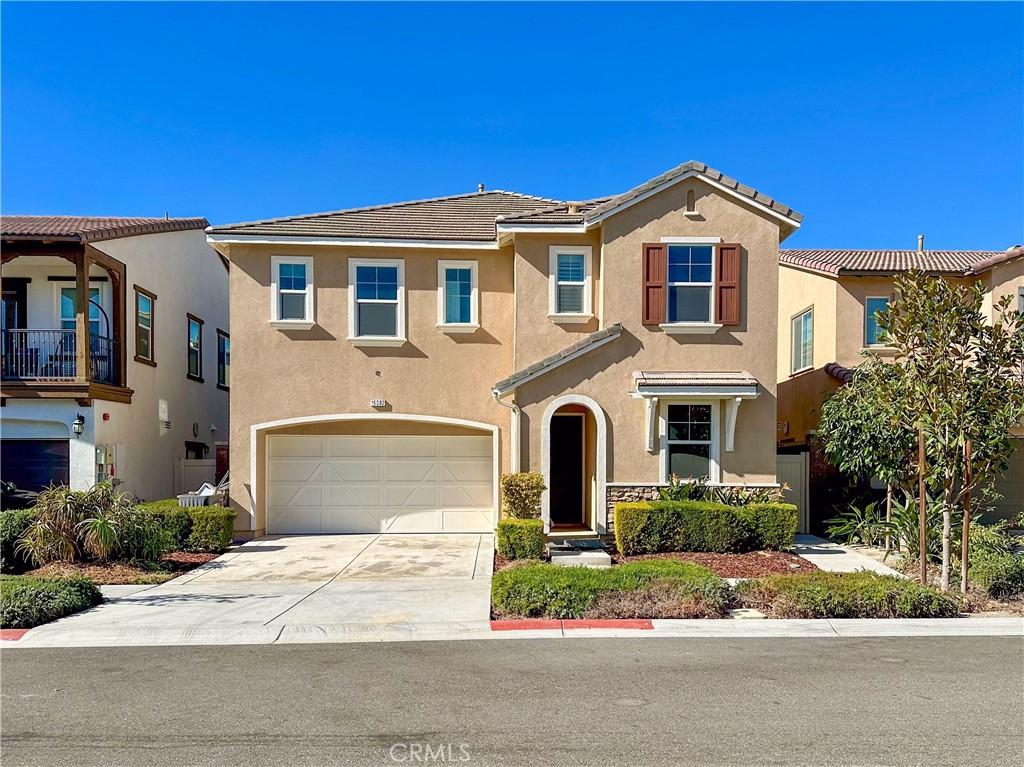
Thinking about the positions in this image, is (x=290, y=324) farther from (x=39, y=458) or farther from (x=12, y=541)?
(x=12, y=541)

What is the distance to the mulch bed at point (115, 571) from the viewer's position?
1149cm

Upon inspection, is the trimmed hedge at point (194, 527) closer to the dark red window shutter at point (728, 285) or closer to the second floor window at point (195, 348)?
the second floor window at point (195, 348)

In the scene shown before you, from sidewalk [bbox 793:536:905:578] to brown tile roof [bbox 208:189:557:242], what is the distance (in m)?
8.89

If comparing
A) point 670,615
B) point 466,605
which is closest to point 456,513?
point 466,605

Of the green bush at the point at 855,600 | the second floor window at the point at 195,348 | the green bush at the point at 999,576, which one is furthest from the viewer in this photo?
the second floor window at the point at 195,348

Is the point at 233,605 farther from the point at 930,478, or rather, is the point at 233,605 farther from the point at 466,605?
the point at 930,478

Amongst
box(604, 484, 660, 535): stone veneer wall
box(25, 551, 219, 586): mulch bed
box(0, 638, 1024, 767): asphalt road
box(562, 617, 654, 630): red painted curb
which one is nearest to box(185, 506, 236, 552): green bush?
box(25, 551, 219, 586): mulch bed

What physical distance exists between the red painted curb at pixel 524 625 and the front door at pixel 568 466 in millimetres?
6985

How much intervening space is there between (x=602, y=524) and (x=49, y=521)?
9453mm

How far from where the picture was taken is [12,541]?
12.3m

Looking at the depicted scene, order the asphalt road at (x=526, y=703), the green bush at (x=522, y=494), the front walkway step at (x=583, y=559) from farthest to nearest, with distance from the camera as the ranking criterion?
the green bush at (x=522, y=494), the front walkway step at (x=583, y=559), the asphalt road at (x=526, y=703)

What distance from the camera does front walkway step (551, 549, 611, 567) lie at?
12.6 meters

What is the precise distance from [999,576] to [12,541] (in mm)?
14744

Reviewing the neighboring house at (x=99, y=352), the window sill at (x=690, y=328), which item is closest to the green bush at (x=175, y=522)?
the neighboring house at (x=99, y=352)
